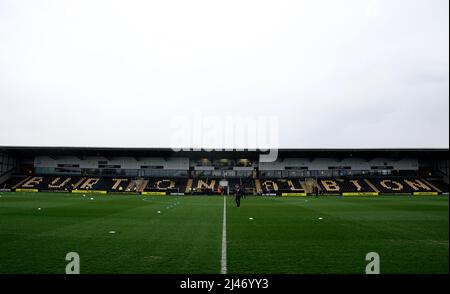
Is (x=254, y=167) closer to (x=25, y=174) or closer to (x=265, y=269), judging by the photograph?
(x=25, y=174)

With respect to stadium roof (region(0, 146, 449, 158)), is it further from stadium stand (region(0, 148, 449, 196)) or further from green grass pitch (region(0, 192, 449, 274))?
green grass pitch (region(0, 192, 449, 274))

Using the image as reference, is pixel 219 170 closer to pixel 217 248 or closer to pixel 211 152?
pixel 211 152

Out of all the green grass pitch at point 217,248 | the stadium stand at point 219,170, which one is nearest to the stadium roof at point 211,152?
the stadium stand at point 219,170

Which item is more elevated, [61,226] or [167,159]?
[167,159]

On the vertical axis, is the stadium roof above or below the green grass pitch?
above

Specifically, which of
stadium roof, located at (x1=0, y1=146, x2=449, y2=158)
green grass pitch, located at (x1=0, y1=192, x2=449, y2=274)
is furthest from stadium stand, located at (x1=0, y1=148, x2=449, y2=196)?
green grass pitch, located at (x1=0, y1=192, x2=449, y2=274)

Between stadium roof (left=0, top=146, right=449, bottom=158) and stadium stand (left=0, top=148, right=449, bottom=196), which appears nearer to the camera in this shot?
stadium roof (left=0, top=146, right=449, bottom=158)

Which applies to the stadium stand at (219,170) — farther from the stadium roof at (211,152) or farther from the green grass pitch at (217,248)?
the green grass pitch at (217,248)

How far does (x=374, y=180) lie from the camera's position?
65812 mm
